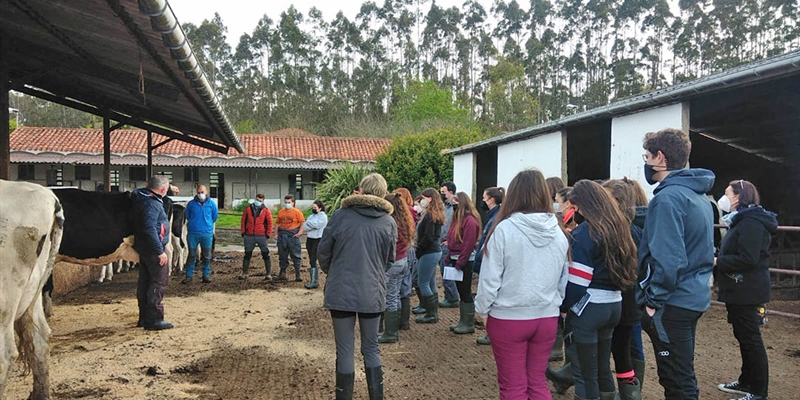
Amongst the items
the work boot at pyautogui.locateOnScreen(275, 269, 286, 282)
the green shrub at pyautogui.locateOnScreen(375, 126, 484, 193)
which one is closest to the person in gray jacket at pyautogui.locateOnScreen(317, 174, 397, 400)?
the work boot at pyautogui.locateOnScreen(275, 269, 286, 282)

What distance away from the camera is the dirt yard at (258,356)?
14.2ft

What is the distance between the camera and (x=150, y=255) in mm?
6500

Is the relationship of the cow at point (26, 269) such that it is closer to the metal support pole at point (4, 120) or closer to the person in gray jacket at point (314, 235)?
the metal support pole at point (4, 120)

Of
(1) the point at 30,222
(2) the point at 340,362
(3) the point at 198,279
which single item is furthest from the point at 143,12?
(3) the point at 198,279

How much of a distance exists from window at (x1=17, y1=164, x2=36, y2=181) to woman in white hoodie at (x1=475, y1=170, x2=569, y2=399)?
→ 105 feet

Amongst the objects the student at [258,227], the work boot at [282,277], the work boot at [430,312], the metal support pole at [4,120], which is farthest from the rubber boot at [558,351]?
the metal support pole at [4,120]

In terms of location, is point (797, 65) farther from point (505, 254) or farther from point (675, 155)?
point (505, 254)

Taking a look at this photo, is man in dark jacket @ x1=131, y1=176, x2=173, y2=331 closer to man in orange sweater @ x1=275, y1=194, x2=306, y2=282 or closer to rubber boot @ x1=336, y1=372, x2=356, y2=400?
rubber boot @ x1=336, y1=372, x2=356, y2=400

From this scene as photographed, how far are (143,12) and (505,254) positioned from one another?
2.97 meters

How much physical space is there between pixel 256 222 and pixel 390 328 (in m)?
5.12

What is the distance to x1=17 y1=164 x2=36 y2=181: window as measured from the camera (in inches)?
1123

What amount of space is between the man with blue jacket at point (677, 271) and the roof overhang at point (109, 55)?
349 cm

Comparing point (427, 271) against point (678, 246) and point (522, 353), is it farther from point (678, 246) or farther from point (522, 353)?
point (678, 246)

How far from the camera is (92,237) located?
6.41 m
